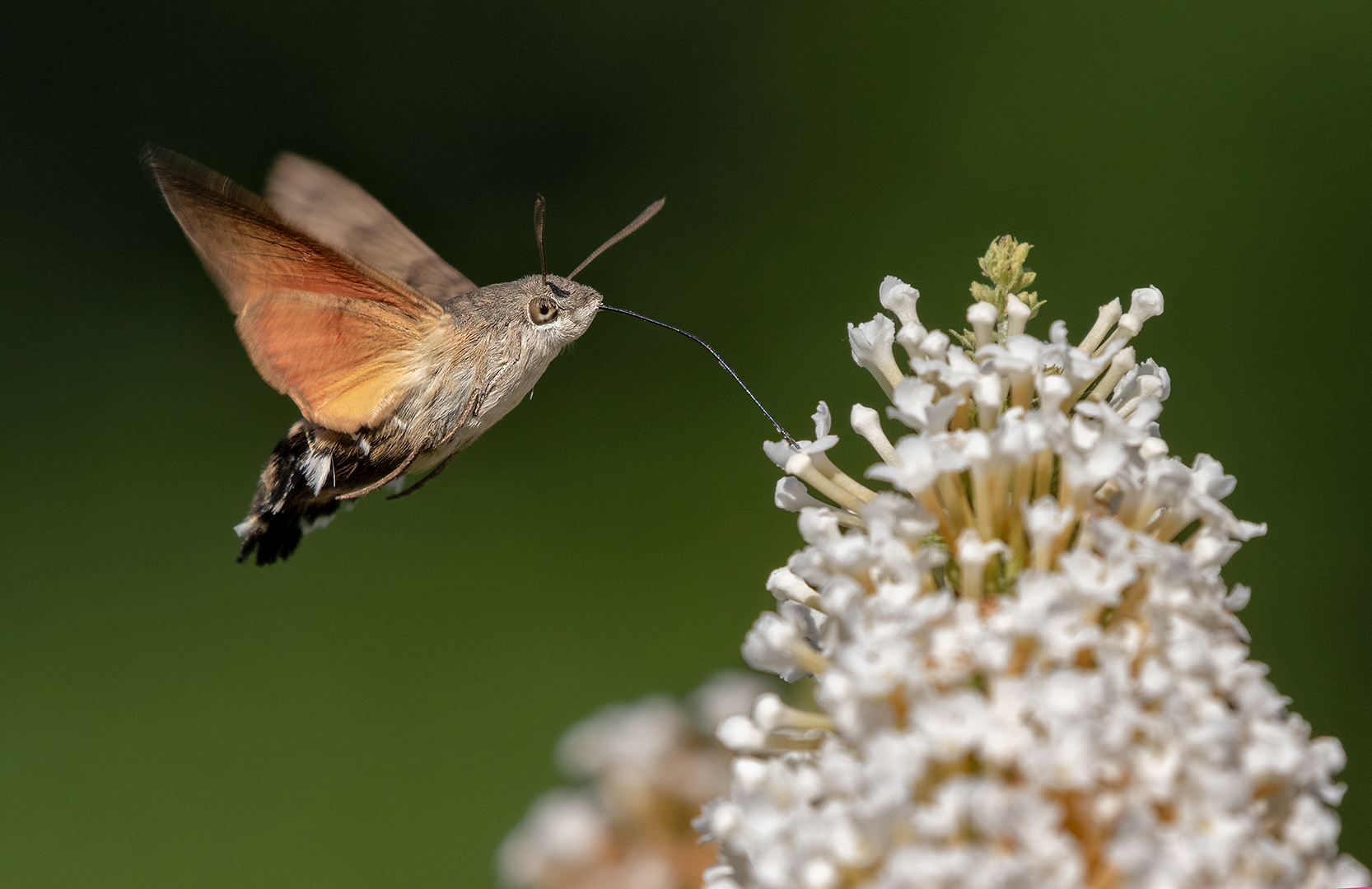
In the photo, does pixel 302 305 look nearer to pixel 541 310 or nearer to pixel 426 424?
pixel 426 424

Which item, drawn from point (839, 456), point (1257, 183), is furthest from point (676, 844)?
point (1257, 183)

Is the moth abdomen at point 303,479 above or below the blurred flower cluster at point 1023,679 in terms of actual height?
above

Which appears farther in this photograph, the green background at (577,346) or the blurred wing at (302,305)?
the green background at (577,346)

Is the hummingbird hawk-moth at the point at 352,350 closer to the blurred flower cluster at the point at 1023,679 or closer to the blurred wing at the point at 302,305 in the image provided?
the blurred wing at the point at 302,305

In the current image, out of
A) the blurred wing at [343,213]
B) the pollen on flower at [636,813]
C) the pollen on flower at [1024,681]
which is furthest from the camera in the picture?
the blurred wing at [343,213]

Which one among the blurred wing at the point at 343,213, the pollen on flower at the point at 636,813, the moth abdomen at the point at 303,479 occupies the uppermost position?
the blurred wing at the point at 343,213

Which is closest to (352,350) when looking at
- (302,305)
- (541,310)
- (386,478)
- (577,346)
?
(302,305)

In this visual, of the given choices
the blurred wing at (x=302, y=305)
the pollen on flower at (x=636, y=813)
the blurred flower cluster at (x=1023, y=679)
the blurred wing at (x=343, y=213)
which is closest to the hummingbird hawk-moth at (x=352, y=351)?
the blurred wing at (x=302, y=305)

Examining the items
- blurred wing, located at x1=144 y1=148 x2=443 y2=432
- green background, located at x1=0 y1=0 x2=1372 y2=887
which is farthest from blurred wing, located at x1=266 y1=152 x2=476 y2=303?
green background, located at x1=0 y1=0 x2=1372 y2=887
